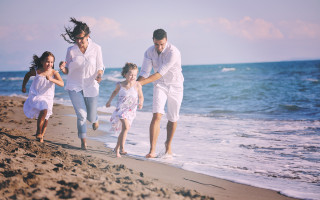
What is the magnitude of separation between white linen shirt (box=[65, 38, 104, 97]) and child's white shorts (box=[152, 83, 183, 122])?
958 millimetres

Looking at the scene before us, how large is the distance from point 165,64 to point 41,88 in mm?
2131

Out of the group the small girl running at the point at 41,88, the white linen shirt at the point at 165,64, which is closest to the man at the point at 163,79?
the white linen shirt at the point at 165,64

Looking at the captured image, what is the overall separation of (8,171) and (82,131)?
170cm

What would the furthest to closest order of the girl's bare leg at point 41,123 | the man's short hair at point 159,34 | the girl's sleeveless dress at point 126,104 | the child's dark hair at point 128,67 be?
1. the girl's bare leg at point 41,123
2. the girl's sleeveless dress at point 126,104
3. the child's dark hair at point 128,67
4. the man's short hair at point 159,34

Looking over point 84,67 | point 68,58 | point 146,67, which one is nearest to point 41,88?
point 68,58

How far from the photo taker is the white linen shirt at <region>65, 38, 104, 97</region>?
429 centimetres

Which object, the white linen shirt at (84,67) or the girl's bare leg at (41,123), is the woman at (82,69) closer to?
the white linen shirt at (84,67)

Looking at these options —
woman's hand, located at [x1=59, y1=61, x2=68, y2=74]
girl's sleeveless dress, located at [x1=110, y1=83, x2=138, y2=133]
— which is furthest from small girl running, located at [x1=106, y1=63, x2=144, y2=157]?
woman's hand, located at [x1=59, y1=61, x2=68, y2=74]

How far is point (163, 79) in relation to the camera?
4.50 metres

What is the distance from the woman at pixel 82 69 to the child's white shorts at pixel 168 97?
0.93 meters

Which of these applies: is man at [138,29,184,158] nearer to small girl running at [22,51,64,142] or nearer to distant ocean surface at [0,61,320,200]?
distant ocean surface at [0,61,320,200]

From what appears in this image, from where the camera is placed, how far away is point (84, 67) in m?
4.33

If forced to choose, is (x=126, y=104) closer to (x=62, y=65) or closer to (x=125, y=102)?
(x=125, y=102)

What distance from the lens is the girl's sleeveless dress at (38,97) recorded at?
4.65 meters
